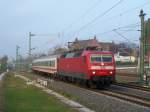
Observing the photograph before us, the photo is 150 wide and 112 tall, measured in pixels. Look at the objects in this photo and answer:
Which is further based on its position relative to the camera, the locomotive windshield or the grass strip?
the locomotive windshield

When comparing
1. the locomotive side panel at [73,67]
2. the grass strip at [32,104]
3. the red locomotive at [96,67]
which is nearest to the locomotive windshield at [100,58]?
the red locomotive at [96,67]

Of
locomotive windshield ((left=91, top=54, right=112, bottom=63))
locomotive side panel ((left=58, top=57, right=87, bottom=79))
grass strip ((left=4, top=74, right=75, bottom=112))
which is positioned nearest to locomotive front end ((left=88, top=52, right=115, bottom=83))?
locomotive windshield ((left=91, top=54, right=112, bottom=63))

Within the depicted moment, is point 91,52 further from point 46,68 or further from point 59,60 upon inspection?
point 46,68

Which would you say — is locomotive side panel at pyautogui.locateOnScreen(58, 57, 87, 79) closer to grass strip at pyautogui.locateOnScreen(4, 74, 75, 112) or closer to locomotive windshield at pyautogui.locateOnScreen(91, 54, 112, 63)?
locomotive windshield at pyautogui.locateOnScreen(91, 54, 112, 63)

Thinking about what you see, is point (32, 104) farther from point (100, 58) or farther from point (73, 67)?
point (73, 67)

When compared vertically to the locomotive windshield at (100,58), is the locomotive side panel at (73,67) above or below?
below

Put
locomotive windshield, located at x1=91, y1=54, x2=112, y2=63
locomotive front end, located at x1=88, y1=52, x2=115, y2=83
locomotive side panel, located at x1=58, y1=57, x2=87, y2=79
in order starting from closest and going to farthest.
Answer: locomotive front end, located at x1=88, y1=52, x2=115, y2=83
locomotive windshield, located at x1=91, y1=54, x2=112, y2=63
locomotive side panel, located at x1=58, y1=57, x2=87, y2=79

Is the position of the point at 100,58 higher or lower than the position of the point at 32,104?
higher

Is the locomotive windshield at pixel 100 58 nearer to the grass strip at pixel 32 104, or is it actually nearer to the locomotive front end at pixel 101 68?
the locomotive front end at pixel 101 68

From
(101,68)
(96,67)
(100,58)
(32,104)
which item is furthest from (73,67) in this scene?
(32,104)

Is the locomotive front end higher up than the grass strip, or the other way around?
the locomotive front end

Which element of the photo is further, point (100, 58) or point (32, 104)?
point (100, 58)

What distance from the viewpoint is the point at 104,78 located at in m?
31.5

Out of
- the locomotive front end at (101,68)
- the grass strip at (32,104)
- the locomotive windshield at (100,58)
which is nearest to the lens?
the grass strip at (32,104)
